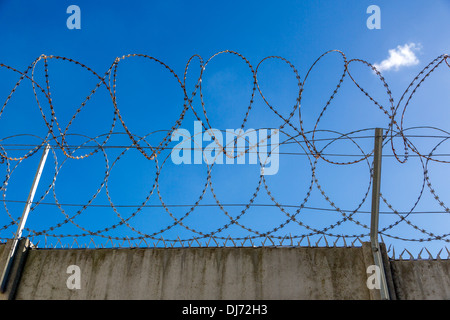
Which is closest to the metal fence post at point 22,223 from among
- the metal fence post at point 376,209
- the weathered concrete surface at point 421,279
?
the metal fence post at point 376,209

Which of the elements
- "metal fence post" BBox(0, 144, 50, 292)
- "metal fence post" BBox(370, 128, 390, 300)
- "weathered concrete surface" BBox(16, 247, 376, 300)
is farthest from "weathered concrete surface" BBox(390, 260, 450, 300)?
"metal fence post" BBox(0, 144, 50, 292)

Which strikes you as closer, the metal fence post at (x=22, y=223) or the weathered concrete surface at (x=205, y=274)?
the weathered concrete surface at (x=205, y=274)

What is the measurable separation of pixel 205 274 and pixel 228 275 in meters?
0.35

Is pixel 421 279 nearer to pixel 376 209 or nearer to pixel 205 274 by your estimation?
pixel 376 209

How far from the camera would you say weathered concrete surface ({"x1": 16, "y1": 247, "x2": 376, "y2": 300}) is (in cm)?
586

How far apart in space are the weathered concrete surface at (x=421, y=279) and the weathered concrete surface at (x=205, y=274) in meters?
0.51

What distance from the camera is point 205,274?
604 cm

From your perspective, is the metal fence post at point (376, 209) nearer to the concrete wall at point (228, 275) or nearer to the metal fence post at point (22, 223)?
the concrete wall at point (228, 275)

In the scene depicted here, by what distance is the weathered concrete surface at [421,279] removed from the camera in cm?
575

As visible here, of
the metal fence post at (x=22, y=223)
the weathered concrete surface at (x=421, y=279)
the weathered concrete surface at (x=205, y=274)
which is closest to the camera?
the weathered concrete surface at (x=421, y=279)

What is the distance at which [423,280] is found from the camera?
5848 mm

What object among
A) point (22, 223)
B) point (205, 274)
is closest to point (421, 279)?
point (205, 274)

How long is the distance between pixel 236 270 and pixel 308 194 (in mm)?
1571
